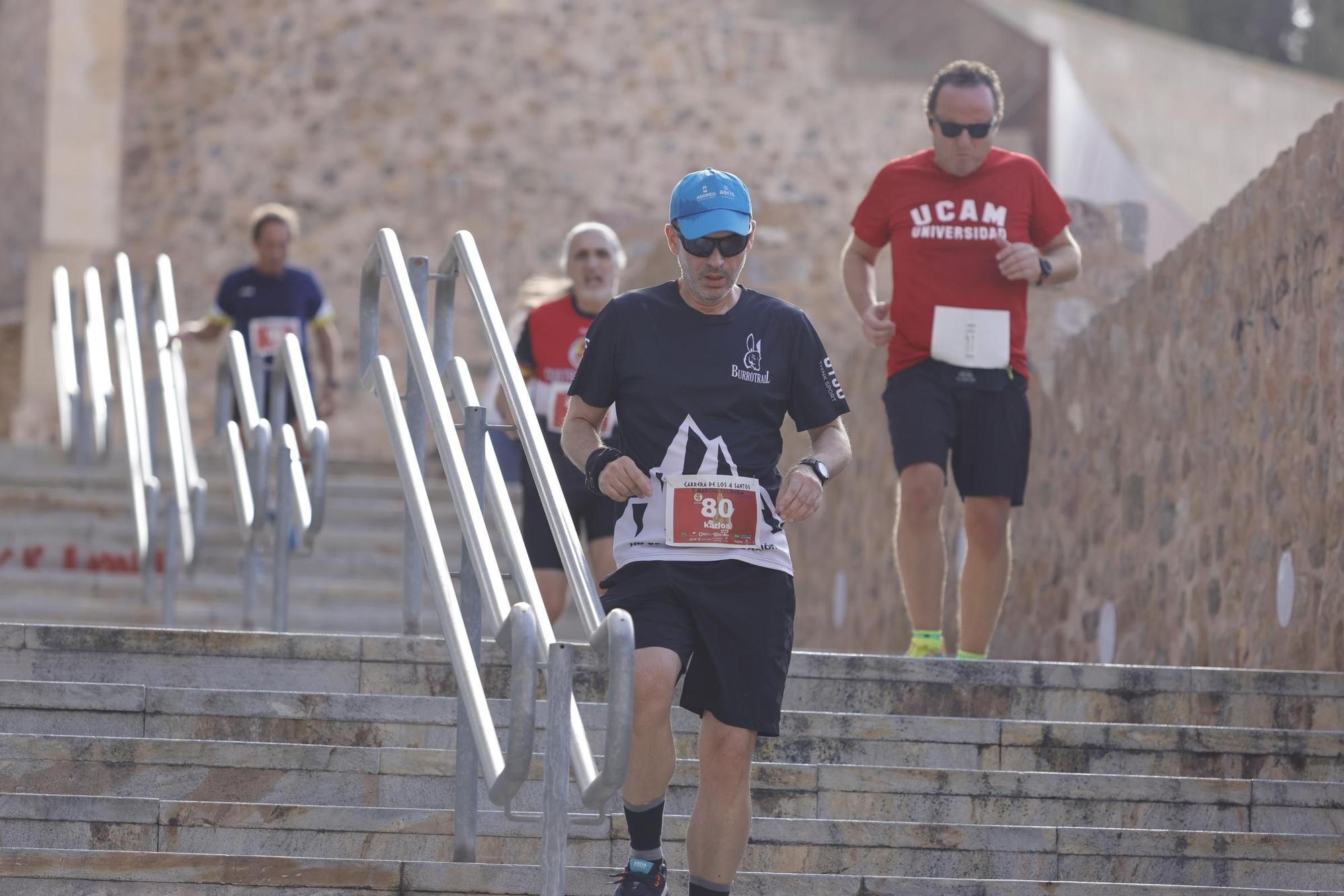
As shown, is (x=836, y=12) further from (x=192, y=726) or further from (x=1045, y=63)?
(x=192, y=726)

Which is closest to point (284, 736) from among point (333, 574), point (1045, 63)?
point (333, 574)

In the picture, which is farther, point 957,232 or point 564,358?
point 564,358

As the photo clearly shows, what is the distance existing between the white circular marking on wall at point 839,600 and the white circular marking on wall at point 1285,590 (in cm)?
374

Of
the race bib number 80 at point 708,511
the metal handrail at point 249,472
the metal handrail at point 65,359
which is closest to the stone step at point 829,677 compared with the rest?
the race bib number 80 at point 708,511

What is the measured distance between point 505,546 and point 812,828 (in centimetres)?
101

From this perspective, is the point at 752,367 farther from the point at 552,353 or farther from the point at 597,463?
the point at 552,353

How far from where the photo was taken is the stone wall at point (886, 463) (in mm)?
8445

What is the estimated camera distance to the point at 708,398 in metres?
3.88

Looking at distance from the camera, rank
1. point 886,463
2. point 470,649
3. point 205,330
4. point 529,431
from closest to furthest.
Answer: point 470,649, point 529,431, point 205,330, point 886,463

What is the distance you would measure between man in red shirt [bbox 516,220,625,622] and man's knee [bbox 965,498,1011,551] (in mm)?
1001

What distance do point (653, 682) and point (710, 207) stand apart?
78cm

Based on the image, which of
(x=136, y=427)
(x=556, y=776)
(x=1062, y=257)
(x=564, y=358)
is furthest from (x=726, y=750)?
(x=136, y=427)

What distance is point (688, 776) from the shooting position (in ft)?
15.2

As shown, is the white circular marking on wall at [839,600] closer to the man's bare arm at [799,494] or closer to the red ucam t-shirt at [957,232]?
the red ucam t-shirt at [957,232]
